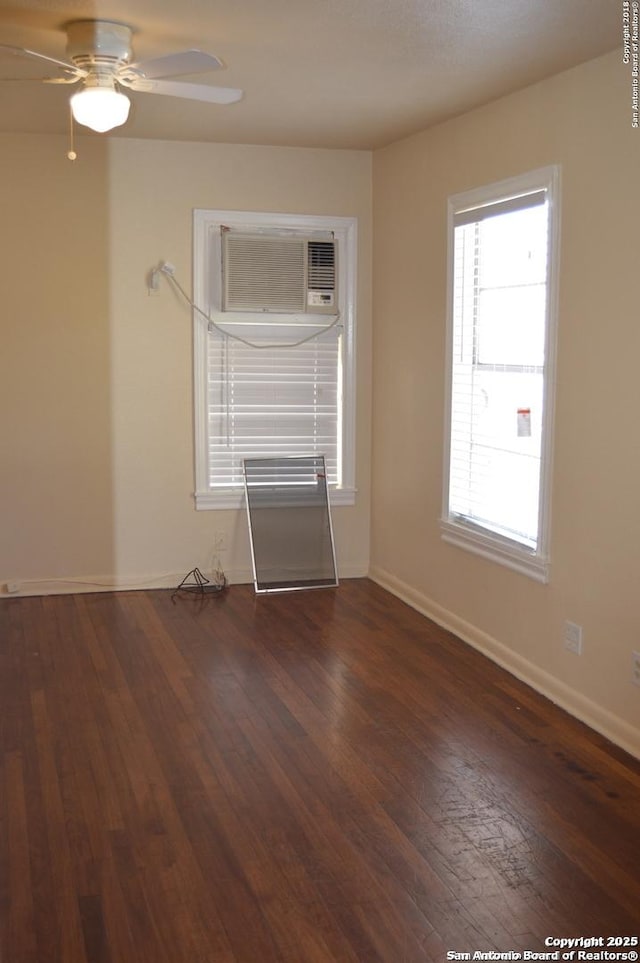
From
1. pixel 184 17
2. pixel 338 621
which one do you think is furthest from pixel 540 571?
pixel 184 17

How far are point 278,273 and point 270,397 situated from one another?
74cm

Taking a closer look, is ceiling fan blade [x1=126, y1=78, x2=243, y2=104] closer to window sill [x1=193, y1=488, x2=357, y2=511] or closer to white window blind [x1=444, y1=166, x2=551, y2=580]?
white window blind [x1=444, y1=166, x2=551, y2=580]

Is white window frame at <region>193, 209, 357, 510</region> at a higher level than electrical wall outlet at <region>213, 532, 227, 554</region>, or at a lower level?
higher

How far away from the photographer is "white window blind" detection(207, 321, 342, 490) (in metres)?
6.18

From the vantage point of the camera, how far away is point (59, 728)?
401cm

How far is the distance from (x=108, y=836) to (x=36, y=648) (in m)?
1.99

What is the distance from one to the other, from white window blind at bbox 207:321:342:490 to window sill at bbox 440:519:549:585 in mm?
1313

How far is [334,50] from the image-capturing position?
12.9 ft

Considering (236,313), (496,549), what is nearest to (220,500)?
(236,313)

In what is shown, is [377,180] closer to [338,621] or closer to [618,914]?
[338,621]

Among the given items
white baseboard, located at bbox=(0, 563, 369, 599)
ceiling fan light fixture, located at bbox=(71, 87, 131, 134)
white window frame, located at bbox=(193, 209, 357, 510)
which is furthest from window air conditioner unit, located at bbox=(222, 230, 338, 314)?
ceiling fan light fixture, located at bbox=(71, 87, 131, 134)

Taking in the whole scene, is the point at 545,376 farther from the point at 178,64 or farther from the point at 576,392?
the point at 178,64

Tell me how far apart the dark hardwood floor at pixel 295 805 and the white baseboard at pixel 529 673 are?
0.20 ft

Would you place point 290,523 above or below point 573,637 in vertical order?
above
